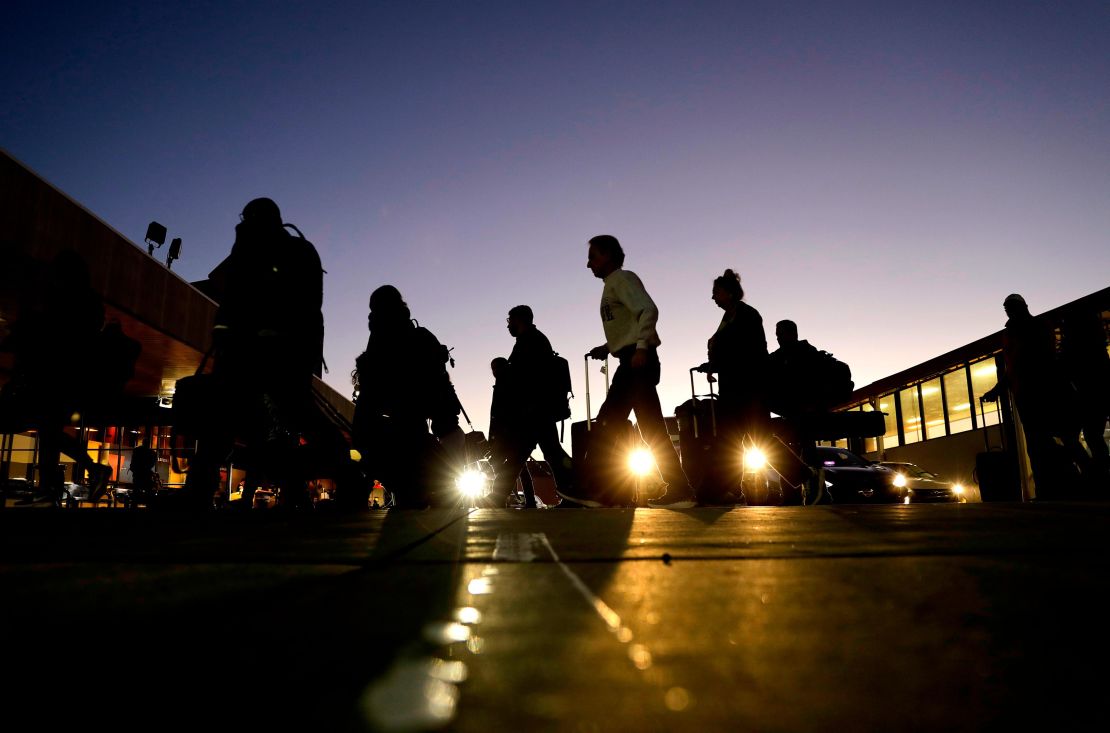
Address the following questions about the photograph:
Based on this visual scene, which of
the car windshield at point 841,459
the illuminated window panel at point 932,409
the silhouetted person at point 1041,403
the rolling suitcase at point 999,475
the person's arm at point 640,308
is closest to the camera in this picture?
the person's arm at point 640,308

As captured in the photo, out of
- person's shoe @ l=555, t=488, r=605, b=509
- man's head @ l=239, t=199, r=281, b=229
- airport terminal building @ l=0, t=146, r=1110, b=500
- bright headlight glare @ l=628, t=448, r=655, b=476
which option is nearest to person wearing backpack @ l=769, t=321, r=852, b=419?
bright headlight glare @ l=628, t=448, r=655, b=476

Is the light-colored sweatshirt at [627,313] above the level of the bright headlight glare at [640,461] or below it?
above

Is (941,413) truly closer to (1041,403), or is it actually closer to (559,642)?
(1041,403)

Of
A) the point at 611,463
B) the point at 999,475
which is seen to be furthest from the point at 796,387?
the point at 999,475

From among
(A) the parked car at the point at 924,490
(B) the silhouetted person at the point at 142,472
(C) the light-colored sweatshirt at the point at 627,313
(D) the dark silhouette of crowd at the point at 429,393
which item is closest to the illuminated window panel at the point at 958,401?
(A) the parked car at the point at 924,490

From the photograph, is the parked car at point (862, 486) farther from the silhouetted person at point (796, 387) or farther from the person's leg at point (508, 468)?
the person's leg at point (508, 468)

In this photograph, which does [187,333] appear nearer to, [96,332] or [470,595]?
[96,332]

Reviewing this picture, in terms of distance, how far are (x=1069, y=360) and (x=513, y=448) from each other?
4585 millimetres

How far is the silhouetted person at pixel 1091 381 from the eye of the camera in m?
5.50

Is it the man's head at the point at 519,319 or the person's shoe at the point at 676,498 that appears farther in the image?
the man's head at the point at 519,319

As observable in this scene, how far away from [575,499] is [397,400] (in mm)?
1547

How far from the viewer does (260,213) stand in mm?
4055

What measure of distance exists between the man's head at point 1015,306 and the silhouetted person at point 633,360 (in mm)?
3213

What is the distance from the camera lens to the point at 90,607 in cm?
71
